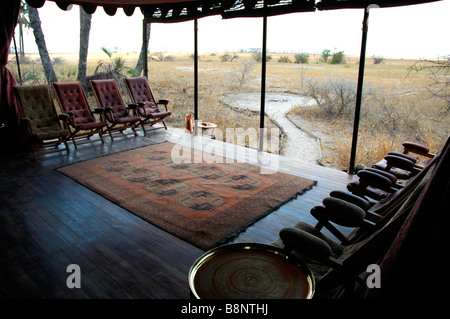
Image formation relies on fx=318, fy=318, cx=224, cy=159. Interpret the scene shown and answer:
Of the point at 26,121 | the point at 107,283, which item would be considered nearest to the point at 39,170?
the point at 26,121

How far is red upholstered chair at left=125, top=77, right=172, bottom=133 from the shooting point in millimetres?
6467

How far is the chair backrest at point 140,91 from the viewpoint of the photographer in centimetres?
664

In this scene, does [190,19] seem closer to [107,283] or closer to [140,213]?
[140,213]

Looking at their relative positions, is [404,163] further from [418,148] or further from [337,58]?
[337,58]

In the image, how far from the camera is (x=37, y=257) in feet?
8.27

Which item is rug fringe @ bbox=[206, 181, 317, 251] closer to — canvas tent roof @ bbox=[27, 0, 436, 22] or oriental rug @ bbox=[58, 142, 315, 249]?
oriental rug @ bbox=[58, 142, 315, 249]

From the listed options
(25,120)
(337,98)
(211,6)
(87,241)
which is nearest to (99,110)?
(25,120)

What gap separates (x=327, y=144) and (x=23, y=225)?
488 cm

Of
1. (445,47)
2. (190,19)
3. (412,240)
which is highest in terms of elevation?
(190,19)

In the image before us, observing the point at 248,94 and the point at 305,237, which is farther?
the point at 248,94

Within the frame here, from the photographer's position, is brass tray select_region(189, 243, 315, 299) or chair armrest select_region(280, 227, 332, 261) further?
chair armrest select_region(280, 227, 332, 261)

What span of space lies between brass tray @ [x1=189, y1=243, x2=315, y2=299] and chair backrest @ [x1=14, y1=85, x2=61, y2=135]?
A: 473cm

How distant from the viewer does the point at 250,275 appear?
131 centimetres

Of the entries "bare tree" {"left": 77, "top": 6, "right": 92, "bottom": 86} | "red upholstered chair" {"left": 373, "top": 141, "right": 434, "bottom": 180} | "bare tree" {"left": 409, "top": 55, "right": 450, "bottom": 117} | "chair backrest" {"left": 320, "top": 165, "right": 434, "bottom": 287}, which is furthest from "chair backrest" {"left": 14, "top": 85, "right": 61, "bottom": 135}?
"bare tree" {"left": 409, "top": 55, "right": 450, "bottom": 117}
